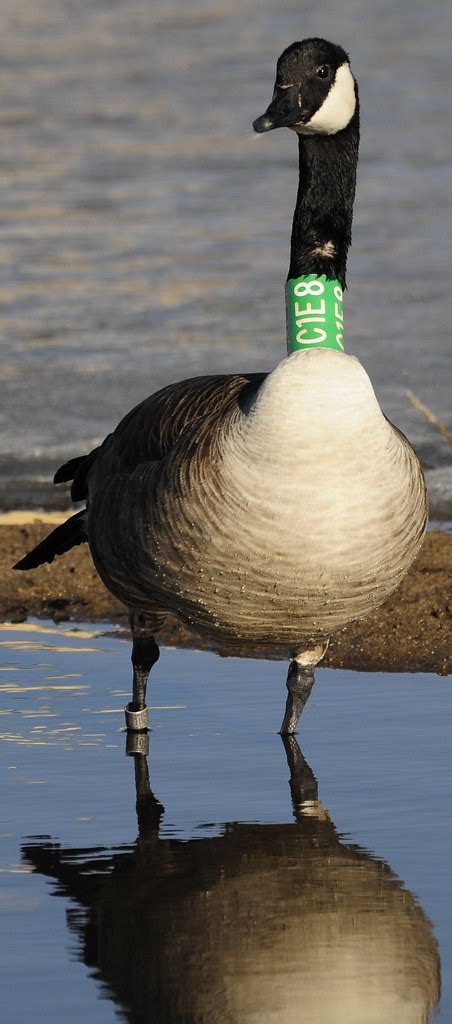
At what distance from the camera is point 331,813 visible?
211 inches

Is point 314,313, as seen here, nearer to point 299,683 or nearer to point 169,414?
point 169,414

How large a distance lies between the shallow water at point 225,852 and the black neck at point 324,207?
1.58 meters

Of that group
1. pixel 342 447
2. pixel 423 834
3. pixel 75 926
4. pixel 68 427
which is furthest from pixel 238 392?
pixel 68 427

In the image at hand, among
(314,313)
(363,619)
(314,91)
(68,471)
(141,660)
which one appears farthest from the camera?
(68,471)

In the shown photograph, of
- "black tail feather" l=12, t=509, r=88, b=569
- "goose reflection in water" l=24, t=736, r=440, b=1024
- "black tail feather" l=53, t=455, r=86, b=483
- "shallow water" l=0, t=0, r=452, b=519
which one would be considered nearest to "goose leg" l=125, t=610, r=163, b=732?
"black tail feather" l=12, t=509, r=88, b=569

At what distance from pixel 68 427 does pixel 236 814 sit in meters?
7.36

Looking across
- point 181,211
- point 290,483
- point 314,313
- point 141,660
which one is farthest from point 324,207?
point 181,211

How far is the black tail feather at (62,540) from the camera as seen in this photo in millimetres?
7324

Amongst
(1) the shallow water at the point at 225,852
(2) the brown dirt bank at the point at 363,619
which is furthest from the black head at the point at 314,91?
(2) the brown dirt bank at the point at 363,619

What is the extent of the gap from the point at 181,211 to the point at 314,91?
13.4 meters

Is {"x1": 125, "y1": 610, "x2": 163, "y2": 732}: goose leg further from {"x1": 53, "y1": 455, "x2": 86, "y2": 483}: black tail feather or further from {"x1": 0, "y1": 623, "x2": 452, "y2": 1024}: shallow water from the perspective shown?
{"x1": 53, "y1": 455, "x2": 86, "y2": 483}: black tail feather

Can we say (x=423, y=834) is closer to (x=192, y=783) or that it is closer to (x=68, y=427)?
(x=192, y=783)

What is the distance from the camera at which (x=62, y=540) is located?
7453 millimetres

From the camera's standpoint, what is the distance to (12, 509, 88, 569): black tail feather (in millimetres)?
7324
